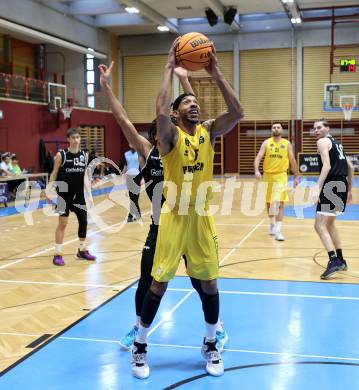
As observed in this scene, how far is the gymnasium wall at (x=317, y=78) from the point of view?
84.0 feet

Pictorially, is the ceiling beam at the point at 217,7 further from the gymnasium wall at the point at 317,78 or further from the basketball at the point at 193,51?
the basketball at the point at 193,51

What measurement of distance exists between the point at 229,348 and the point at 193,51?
2354mm

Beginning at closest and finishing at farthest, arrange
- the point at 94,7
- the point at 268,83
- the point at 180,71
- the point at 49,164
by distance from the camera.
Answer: the point at 180,71 < the point at 49,164 < the point at 94,7 < the point at 268,83

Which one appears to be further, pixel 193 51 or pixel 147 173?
pixel 147 173

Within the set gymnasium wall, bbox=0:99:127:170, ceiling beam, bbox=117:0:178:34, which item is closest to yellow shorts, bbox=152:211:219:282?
gymnasium wall, bbox=0:99:127:170

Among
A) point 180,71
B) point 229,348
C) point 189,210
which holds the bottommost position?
point 229,348

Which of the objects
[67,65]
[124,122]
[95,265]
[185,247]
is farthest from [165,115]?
[67,65]

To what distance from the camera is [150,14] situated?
75.0ft

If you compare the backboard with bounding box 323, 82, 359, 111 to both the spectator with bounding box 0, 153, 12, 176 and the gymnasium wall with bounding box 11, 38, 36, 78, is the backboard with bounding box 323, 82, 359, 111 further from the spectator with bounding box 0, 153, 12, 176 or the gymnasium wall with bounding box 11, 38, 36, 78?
the spectator with bounding box 0, 153, 12, 176

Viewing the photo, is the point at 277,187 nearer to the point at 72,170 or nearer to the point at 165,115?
the point at 72,170

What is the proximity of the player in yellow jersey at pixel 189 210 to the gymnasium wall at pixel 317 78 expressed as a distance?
23.1m

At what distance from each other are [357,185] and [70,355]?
18526 millimetres

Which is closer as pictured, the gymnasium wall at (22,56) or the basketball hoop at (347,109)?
the basketball hoop at (347,109)

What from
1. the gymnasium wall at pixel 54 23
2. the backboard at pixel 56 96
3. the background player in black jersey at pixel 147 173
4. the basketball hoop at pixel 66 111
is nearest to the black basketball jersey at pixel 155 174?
the background player in black jersey at pixel 147 173
